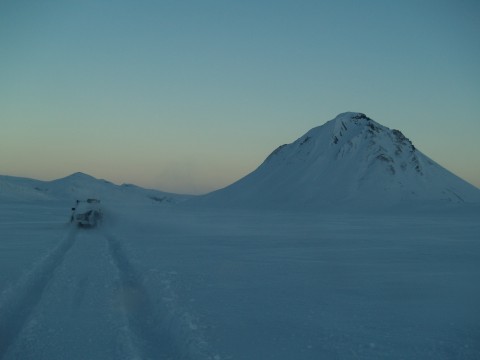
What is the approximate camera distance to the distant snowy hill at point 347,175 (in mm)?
111438

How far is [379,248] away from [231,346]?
543 inches

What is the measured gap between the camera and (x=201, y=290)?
10016 mm

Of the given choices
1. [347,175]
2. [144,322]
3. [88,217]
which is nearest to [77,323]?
[144,322]

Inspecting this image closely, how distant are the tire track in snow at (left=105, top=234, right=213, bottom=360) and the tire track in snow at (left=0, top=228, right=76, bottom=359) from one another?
1736 millimetres

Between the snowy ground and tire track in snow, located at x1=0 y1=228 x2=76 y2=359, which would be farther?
tire track in snow, located at x1=0 y1=228 x2=76 y2=359

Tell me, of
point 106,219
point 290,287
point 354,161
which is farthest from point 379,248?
point 354,161

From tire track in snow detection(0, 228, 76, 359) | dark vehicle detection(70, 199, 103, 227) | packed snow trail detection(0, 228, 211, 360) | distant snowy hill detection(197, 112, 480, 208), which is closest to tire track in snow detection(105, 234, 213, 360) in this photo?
packed snow trail detection(0, 228, 211, 360)

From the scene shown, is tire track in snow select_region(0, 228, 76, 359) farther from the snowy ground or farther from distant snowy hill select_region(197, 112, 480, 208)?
distant snowy hill select_region(197, 112, 480, 208)

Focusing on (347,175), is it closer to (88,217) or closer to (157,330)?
(88,217)

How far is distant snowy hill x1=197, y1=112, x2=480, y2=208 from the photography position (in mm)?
111438

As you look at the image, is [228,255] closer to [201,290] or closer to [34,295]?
[201,290]

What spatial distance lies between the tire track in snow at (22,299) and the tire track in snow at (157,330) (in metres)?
1.74

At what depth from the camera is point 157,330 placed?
7203 millimetres

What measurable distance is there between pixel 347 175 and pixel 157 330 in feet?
389
